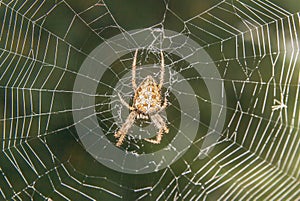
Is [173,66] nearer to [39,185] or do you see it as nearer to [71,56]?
[71,56]

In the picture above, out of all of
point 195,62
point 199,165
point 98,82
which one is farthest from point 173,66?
point 199,165

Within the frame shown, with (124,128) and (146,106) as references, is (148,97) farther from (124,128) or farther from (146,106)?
(124,128)

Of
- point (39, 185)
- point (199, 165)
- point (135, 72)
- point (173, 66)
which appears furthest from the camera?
point (39, 185)

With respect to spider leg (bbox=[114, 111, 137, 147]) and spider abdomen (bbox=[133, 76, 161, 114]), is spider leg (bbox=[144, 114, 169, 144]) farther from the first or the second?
spider leg (bbox=[114, 111, 137, 147])

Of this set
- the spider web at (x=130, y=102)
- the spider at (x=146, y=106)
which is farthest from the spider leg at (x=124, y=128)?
the spider web at (x=130, y=102)

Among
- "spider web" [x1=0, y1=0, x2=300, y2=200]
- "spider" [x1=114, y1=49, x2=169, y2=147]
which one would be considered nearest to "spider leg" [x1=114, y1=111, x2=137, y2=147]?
"spider" [x1=114, y1=49, x2=169, y2=147]

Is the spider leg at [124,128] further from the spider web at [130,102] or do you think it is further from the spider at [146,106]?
the spider web at [130,102]

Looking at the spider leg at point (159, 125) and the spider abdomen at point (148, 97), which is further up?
the spider abdomen at point (148, 97)
